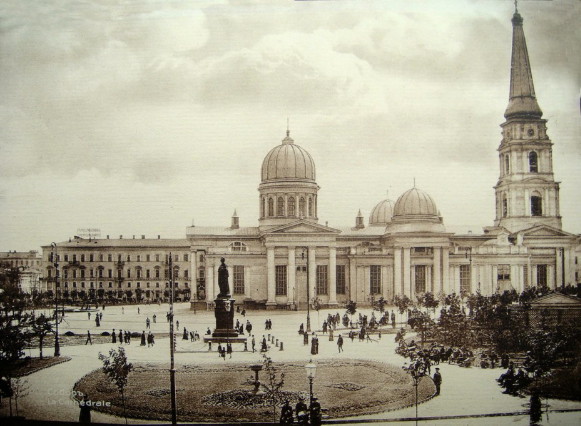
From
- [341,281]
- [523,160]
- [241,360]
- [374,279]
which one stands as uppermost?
[523,160]

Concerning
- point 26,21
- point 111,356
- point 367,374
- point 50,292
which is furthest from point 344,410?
point 26,21

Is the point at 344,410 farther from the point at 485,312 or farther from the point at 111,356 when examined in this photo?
the point at 485,312

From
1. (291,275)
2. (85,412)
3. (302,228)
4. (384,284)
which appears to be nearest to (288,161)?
(384,284)

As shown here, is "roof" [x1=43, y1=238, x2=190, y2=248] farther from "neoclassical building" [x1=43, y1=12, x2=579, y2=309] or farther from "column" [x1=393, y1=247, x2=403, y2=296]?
"column" [x1=393, y1=247, x2=403, y2=296]

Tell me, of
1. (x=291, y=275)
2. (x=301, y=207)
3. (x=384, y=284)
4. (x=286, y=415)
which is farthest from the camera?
(x=301, y=207)

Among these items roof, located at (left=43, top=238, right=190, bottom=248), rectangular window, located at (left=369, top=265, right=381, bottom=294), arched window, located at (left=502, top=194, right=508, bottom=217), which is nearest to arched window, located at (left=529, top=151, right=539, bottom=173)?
arched window, located at (left=502, top=194, right=508, bottom=217)

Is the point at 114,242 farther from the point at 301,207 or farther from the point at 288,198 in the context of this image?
the point at 301,207
